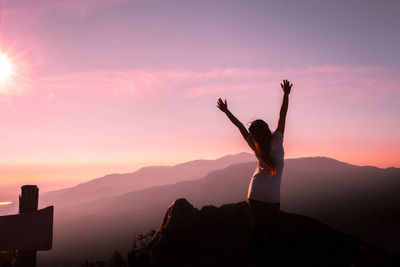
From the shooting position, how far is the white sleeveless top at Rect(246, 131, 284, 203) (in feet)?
13.4

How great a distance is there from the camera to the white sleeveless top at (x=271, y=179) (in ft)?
13.4

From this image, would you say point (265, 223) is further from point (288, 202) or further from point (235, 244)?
point (288, 202)

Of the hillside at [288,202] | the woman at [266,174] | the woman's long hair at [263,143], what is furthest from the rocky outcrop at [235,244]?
the hillside at [288,202]

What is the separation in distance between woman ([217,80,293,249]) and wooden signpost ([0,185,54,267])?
5.45 m

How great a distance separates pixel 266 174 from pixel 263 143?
44 cm

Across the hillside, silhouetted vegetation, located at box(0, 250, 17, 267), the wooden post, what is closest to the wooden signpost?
the wooden post

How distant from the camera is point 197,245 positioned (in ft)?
21.7

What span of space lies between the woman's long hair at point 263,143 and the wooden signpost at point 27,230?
235 inches

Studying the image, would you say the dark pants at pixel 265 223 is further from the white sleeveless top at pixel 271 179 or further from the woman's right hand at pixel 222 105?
the woman's right hand at pixel 222 105

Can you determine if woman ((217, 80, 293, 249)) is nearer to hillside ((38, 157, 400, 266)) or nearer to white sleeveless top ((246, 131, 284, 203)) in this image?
white sleeveless top ((246, 131, 284, 203))

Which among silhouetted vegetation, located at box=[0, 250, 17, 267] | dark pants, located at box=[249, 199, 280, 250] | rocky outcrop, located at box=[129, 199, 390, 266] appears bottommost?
silhouetted vegetation, located at box=[0, 250, 17, 267]

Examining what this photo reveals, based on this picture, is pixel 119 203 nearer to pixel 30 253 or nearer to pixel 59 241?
pixel 59 241

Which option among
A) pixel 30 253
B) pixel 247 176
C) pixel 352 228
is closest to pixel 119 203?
pixel 247 176

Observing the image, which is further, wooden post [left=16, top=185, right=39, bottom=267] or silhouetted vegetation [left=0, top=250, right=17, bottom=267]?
silhouetted vegetation [left=0, top=250, right=17, bottom=267]
